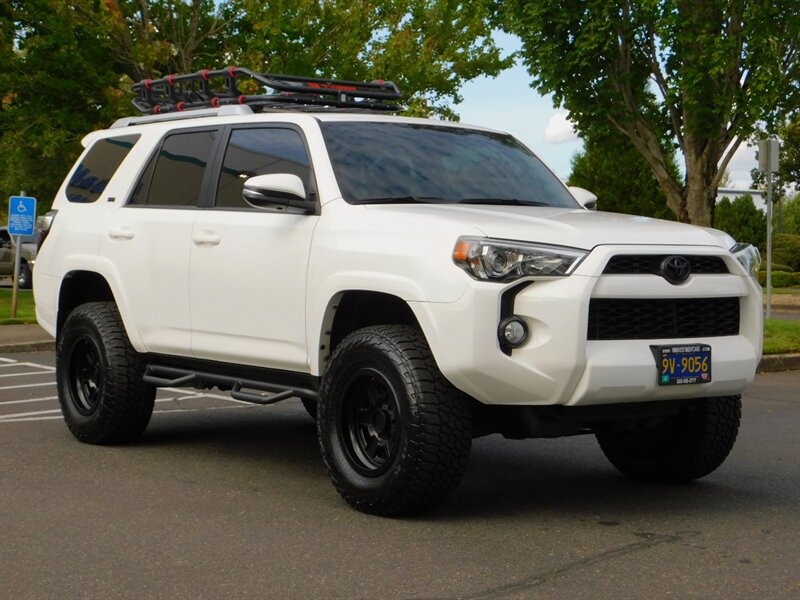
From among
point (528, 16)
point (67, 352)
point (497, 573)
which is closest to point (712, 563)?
point (497, 573)

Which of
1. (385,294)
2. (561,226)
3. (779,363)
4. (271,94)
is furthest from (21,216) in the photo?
(561,226)

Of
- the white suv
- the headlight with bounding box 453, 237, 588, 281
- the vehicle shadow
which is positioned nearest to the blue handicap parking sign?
the vehicle shadow

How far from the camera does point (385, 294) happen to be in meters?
6.10

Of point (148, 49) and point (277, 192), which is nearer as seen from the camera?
point (277, 192)

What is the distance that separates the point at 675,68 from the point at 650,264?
640 inches

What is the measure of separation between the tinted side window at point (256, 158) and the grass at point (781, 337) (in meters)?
8.36

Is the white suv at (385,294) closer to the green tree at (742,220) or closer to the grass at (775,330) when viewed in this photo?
the grass at (775,330)

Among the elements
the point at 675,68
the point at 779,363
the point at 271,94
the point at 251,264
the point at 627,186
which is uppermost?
the point at 675,68

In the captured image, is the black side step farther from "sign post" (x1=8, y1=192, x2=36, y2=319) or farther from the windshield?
"sign post" (x1=8, y1=192, x2=36, y2=319)

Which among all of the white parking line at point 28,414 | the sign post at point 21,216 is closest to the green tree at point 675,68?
the sign post at point 21,216

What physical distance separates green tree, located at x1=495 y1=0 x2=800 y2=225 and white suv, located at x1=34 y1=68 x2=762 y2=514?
12432mm

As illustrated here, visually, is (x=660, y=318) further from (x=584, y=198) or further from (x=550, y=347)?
(x=584, y=198)

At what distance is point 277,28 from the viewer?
1019 inches

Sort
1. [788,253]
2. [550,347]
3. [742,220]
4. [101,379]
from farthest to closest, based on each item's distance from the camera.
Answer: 1. [788,253]
2. [742,220]
3. [101,379]
4. [550,347]
